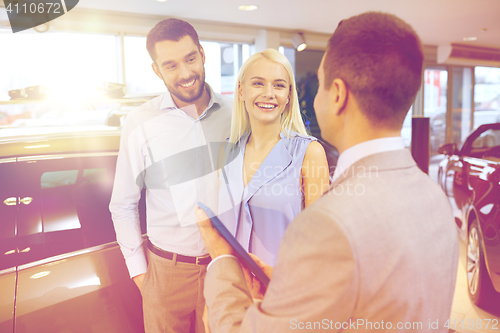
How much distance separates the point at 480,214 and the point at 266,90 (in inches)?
73.9

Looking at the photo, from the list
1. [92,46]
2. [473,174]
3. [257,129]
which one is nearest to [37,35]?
[92,46]

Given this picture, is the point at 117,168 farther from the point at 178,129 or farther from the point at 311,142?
the point at 311,142

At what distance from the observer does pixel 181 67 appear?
1.39 meters

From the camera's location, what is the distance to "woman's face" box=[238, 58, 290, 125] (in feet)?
4.53

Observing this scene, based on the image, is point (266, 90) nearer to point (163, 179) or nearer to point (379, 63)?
point (163, 179)

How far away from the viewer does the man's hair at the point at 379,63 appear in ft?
1.98

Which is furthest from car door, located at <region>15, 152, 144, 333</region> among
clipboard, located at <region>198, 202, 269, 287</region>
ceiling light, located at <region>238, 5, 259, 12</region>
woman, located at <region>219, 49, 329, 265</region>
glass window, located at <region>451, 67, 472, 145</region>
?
glass window, located at <region>451, 67, 472, 145</region>

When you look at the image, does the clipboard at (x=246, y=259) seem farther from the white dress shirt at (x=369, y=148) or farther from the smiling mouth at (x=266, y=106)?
the smiling mouth at (x=266, y=106)

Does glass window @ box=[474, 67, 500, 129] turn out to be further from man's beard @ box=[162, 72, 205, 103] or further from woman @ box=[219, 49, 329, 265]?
man's beard @ box=[162, 72, 205, 103]

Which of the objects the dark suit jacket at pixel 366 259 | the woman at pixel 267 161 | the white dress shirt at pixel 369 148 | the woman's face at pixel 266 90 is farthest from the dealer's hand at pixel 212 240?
the woman's face at pixel 266 90

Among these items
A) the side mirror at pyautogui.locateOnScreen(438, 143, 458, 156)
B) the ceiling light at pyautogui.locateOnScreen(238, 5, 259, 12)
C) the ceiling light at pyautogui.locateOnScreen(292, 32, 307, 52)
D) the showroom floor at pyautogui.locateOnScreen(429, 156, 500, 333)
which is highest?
the ceiling light at pyautogui.locateOnScreen(238, 5, 259, 12)

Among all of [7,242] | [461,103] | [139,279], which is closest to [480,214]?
[139,279]

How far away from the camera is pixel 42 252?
4.07 feet

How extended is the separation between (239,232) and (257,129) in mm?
418
